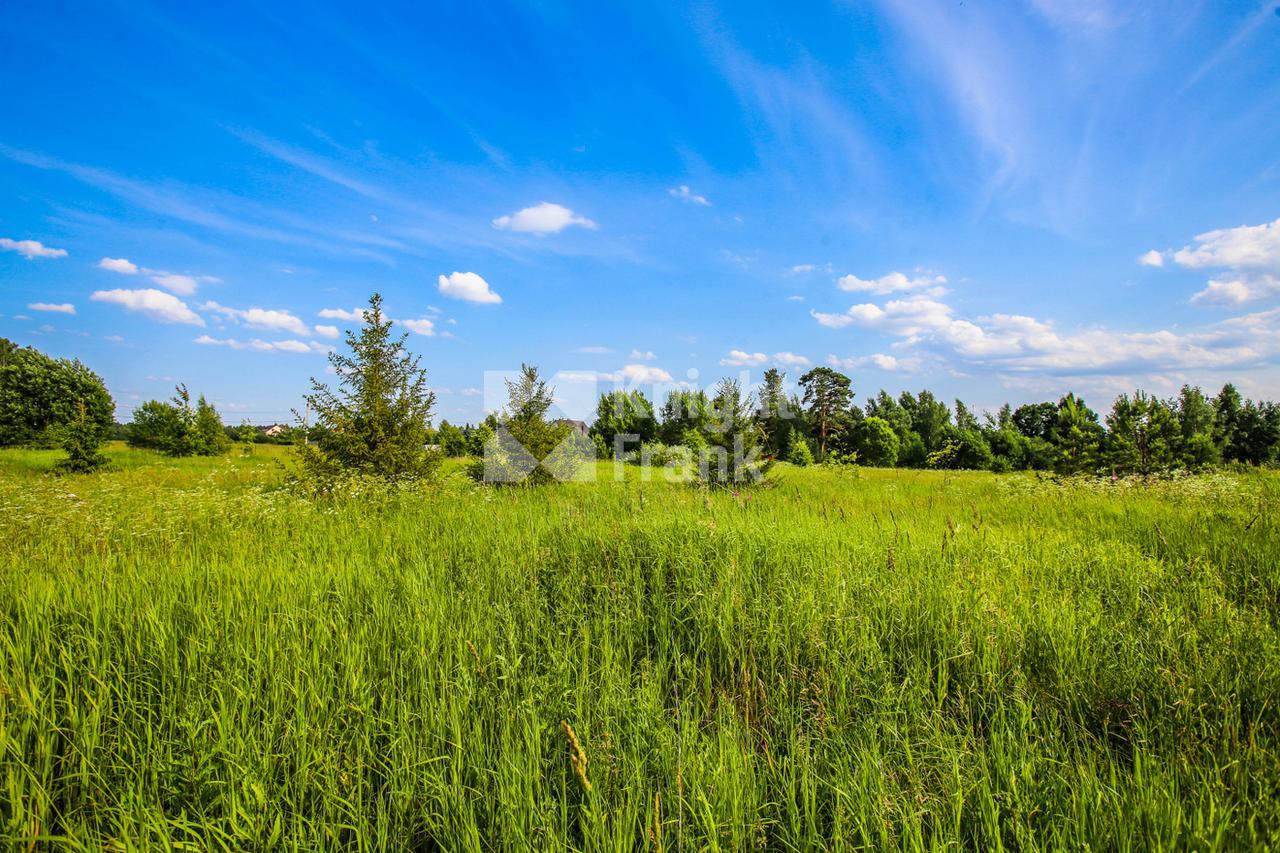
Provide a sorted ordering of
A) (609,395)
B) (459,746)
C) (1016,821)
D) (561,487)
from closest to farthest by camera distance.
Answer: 1. (1016,821)
2. (459,746)
3. (561,487)
4. (609,395)

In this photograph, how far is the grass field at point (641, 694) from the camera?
1598mm

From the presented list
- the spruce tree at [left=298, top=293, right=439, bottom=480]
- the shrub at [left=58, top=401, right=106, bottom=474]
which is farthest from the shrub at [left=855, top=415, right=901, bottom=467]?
the shrub at [left=58, top=401, right=106, bottom=474]

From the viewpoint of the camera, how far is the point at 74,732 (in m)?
1.95

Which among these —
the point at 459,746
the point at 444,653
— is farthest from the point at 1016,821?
the point at 444,653

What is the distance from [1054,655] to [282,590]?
15.8ft

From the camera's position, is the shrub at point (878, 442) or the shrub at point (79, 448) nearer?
the shrub at point (79, 448)

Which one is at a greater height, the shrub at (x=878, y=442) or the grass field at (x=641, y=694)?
the shrub at (x=878, y=442)

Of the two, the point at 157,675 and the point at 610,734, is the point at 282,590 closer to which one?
the point at 157,675

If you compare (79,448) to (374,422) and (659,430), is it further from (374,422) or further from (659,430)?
(659,430)

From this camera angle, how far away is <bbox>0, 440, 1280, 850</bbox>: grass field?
1598 millimetres

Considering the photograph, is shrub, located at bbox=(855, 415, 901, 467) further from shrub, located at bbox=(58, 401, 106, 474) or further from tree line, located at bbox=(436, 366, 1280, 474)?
shrub, located at bbox=(58, 401, 106, 474)

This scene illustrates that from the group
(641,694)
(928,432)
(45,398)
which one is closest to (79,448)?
(45,398)

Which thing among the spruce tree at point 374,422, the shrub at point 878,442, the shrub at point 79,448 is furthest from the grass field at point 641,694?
the shrub at point 878,442

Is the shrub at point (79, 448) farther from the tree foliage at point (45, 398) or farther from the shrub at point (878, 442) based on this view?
the shrub at point (878, 442)
